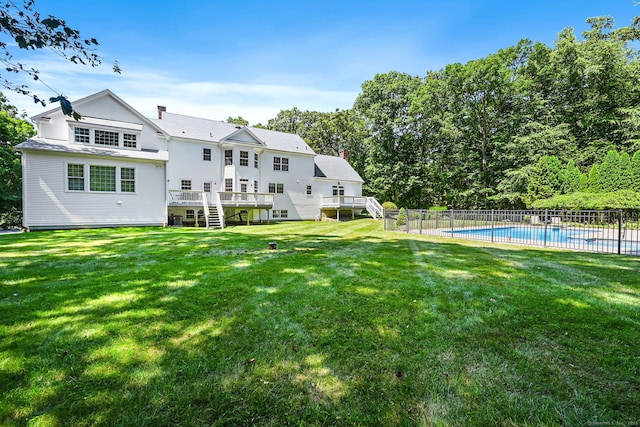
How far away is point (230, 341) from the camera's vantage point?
9.70 feet

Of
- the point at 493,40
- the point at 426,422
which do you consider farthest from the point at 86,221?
the point at 493,40

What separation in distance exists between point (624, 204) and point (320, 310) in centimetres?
2467

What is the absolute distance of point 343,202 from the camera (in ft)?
86.1

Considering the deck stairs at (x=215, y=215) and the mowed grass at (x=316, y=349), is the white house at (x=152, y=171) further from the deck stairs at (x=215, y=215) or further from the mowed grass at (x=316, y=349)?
the mowed grass at (x=316, y=349)

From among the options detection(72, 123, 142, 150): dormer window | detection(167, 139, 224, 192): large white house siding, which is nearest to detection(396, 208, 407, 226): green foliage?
detection(167, 139, 224, 192): large white house siding

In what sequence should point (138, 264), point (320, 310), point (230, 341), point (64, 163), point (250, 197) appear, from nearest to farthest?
point (230, 341)
point (320, 310)
point (138, 264)
point (64, 163)
point (250, 197)

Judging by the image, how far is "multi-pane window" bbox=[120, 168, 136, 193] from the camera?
1631cm

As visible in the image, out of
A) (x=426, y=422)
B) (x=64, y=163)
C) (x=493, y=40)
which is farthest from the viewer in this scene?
(x=493, y=40)

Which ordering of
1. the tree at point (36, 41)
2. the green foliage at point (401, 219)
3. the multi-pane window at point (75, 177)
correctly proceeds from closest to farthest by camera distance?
the tree at point (36, 41) → the multi-pane window at point (75, 177) → the green foliage at point (401, 219)

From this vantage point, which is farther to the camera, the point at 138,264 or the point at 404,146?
the point at 404,146

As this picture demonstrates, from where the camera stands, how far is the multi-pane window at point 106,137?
54.3 feet

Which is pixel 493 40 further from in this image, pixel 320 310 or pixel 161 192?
pixel 320 310

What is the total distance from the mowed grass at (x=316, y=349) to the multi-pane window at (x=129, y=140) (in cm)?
1454

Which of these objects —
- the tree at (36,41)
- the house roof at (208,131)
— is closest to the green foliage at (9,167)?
the house roof at (208,131)
